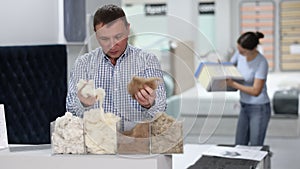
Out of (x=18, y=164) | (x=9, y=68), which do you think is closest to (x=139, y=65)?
(x=18, y=164)

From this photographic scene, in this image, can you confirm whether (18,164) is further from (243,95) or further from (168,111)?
(243,95)

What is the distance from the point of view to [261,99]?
5262mm

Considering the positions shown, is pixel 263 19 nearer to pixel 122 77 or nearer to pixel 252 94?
pixel 252 94

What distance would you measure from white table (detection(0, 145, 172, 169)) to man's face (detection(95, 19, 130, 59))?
0.44 metres

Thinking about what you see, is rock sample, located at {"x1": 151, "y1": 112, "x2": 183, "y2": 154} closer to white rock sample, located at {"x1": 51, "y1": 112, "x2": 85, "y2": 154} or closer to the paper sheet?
white rock sample, located at {"x1": 51, "y1": 112, "x2": 85, "y2": 154}

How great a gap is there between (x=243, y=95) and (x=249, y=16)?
16.2ft

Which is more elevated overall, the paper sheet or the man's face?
the man's face

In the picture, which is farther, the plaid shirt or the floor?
the floor

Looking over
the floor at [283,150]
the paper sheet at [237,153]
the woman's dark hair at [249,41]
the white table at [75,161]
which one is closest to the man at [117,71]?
the white table at [75,161]

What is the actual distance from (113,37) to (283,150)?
5.06 m

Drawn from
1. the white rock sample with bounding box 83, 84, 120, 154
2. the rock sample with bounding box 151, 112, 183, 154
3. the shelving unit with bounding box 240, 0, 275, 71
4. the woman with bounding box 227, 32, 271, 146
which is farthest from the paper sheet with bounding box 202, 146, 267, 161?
the shelving unit with bounding box 240, 0, 275, 71

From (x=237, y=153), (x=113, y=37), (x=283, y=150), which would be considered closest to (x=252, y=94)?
(x=237, y=153)

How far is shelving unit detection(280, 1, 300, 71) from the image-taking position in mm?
9852

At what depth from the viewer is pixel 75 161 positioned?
229 centimetres
